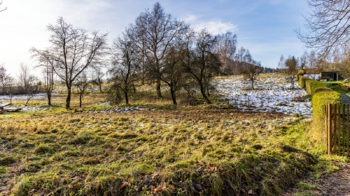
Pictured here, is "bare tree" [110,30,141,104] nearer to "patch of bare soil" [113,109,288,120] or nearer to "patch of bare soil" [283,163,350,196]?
"patch of bare soil" [113,109,288,120]

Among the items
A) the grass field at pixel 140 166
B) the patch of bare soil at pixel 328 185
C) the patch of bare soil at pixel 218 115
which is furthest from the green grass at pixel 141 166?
the patch of bare soil at pixel 218 115

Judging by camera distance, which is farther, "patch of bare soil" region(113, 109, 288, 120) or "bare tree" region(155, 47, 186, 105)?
"bare tree" region(155, 47, 186, 105)

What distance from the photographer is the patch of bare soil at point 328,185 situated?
3328 millimetres

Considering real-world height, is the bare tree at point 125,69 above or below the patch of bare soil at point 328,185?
above

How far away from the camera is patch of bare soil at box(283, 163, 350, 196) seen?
131 inches

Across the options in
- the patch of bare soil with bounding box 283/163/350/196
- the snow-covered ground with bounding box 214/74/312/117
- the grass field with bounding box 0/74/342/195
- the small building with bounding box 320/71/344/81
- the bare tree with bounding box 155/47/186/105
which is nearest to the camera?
the grass field with bounding box 0/74/342/195

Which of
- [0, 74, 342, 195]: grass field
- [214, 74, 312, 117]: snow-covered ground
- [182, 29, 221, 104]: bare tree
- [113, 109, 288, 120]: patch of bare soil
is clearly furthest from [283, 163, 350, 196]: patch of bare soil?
[182, 29, 221, 104]: bare tree

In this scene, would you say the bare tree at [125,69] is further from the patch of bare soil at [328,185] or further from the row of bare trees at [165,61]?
the patch of bare soil at [328,185]

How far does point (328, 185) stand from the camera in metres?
3.55

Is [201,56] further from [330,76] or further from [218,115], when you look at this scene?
[330,76]

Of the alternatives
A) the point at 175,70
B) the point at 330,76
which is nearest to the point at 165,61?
the point at 175,70

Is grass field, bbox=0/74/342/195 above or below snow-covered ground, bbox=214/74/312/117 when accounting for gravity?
below

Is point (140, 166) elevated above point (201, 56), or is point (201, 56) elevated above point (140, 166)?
point (201, 56)

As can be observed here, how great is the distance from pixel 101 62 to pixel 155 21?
8603mm
